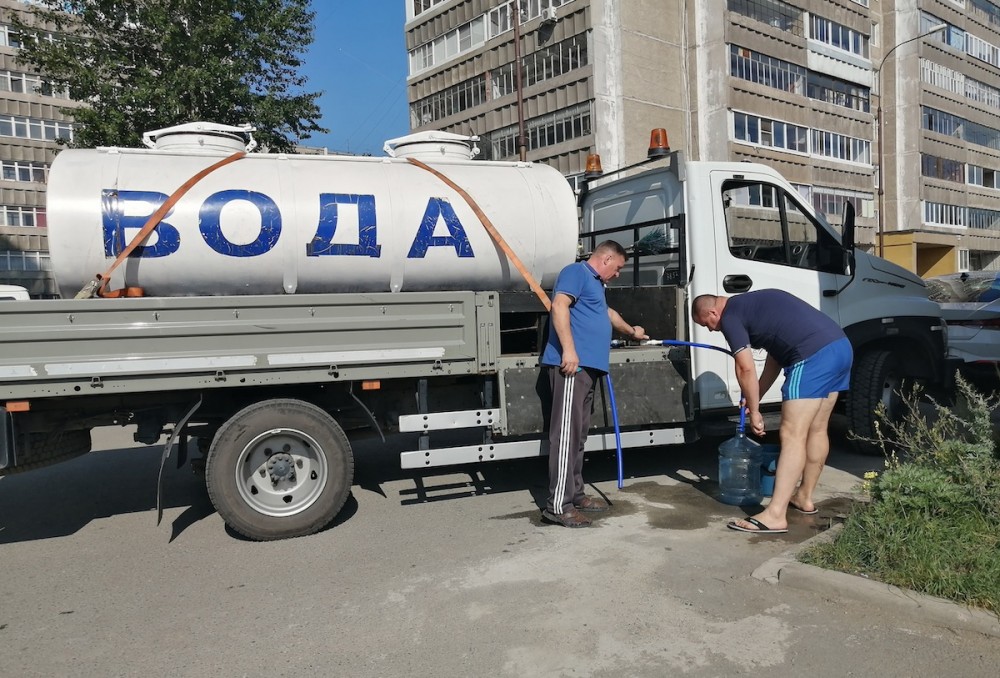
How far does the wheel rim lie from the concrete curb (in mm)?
2769

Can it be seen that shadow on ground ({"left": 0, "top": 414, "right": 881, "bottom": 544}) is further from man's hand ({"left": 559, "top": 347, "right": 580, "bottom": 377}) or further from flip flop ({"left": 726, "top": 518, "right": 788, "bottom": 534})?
man's hand ({"left": 559, "top": 347, "right": 580, "bottom": 377})

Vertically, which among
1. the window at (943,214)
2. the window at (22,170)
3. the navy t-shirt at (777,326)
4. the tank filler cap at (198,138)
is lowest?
the navy t-shirt at (777,326)

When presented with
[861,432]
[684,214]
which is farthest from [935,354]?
[684,214]

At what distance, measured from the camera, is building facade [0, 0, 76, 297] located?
142 ft

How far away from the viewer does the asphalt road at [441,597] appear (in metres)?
3.24

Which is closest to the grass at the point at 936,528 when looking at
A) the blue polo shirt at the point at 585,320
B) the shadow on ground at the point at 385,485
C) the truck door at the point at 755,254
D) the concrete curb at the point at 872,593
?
the concrete curb at the point at 872,593

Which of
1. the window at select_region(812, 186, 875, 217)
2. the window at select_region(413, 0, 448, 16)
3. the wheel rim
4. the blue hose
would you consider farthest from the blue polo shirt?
the window at select_region(413, 0, 448, 16)

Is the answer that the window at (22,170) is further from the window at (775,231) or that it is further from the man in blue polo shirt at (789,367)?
the man in blue polo shirt at (789,367)

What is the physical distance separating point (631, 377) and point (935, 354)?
3256 mm

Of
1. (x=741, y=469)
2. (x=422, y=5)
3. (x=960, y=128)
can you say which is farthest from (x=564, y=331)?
(x=960, y=128)

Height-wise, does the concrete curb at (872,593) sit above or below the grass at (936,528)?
below

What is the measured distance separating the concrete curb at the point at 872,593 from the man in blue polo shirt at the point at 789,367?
571 millimetres

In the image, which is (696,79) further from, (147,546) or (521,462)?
(147,546)

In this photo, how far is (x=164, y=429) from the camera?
5078mm
